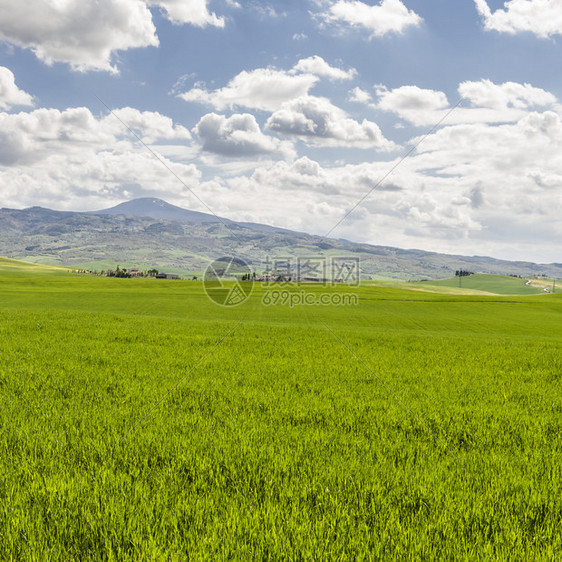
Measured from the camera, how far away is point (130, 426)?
6.77 metres

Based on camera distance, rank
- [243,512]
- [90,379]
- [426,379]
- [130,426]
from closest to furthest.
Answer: [243,512], [130,426], [90,379], [426,379]

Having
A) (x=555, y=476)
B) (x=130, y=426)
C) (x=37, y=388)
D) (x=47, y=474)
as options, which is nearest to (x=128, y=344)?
(x=37, y=388)

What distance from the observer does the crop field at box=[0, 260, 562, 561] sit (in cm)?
390

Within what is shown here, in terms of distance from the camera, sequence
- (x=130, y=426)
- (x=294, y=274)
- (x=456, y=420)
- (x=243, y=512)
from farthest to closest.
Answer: (x=294, y=274) → (x=456, y=420) → (x=130, y=426) → (x=243, y=512)

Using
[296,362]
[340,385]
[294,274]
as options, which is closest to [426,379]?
[340,385]

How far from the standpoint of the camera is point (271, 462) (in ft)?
18.0

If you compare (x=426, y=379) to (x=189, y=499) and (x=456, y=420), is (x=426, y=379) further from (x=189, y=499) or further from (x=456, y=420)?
(x=189, y=499)

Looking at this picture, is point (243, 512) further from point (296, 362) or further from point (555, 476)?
point (296, 362)

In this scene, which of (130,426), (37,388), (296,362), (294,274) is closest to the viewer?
(130,426)

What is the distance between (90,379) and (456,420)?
919 centimetres

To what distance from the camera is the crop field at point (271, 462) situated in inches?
153

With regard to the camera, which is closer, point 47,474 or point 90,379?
point 47,474

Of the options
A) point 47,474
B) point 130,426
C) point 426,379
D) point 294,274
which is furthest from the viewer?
point 294,274

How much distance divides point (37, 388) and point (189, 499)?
21.2ft
